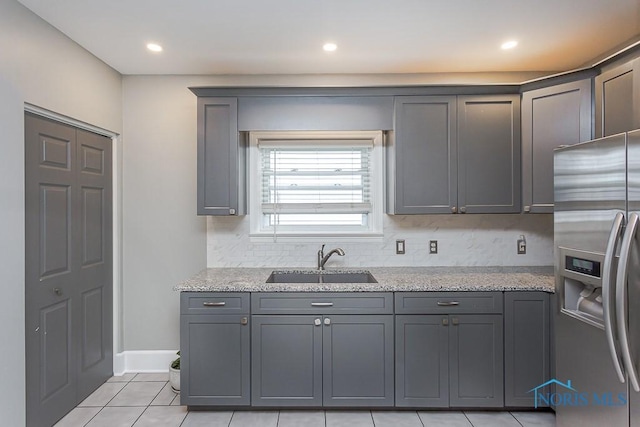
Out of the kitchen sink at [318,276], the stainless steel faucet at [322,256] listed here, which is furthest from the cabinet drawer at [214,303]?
the stainless steel faucet at [322,256]

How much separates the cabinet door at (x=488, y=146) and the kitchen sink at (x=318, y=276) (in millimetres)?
1043

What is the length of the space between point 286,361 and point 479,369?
130 centimetres

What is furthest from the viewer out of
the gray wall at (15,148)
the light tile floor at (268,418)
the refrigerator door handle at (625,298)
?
the light tile floor at (268,418)

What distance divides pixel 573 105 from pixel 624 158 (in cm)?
125

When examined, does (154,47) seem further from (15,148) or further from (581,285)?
(581,285)

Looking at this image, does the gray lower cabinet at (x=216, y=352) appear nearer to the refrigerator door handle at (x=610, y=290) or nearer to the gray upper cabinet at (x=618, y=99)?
the refrigerator door handle at (x=610, y=290)

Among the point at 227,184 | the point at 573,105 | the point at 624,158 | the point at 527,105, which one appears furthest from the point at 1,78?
the point at 573,105

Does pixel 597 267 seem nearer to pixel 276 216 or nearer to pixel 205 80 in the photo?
pixel 276 216

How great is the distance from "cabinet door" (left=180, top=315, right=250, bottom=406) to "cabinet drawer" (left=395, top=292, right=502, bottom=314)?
1.08 metres

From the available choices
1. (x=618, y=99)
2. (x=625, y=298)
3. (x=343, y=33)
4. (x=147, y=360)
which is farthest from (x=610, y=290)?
(x=147, y=360)

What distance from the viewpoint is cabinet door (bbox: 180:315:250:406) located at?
2516 millimetres

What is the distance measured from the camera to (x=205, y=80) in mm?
3219

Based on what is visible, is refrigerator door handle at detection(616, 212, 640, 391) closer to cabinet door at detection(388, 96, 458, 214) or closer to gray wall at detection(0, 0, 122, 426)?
cabinet door at detection(388, 96, 458, 214)

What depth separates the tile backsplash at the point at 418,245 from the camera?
10.5ft
